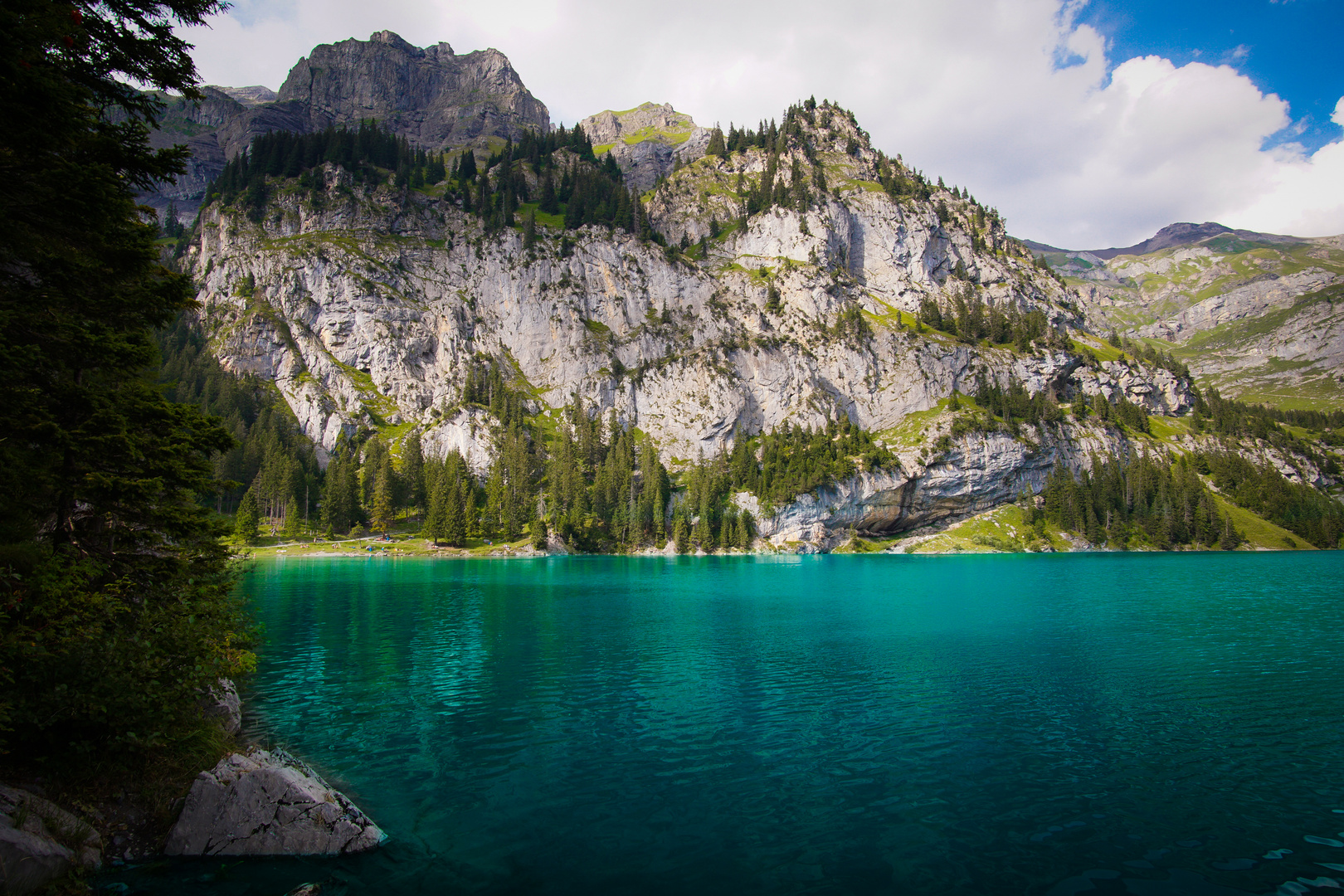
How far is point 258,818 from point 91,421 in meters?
9.72

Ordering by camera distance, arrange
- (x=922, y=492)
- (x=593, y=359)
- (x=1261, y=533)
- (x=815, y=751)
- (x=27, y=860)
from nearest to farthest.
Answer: (x=27, y=860)
(x=815, y=751)
(x=1261, y=533)
(x=922, y=492)
(x=593, y=359)

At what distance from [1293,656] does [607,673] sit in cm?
3521

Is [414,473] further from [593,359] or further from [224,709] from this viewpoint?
[224,709]

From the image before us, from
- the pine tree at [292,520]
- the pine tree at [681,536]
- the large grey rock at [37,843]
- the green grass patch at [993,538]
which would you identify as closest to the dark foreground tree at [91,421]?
the large grey rock at [37,843]

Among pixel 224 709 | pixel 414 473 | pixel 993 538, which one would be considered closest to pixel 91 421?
pixel 224 709

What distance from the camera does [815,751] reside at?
20.0 metres

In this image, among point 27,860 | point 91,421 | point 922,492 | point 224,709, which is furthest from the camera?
point 922,492

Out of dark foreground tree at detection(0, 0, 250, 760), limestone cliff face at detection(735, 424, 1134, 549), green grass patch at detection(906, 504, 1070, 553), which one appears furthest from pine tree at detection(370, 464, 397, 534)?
green grass patch at detection(906, 504, 1070, 553)

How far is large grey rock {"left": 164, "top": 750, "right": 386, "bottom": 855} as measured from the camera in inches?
484

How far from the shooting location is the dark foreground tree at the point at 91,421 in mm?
11672

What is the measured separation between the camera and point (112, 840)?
11.9 metres

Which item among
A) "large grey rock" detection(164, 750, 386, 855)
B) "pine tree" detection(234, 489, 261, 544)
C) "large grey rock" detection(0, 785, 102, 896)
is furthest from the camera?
"pine tree" detection(234, 489, 261, 544)

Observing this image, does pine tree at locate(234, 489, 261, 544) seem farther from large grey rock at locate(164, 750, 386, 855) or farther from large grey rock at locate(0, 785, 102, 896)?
large grey rock at locate(0, 785, 102, 896)

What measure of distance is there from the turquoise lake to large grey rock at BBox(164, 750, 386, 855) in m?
0.43
